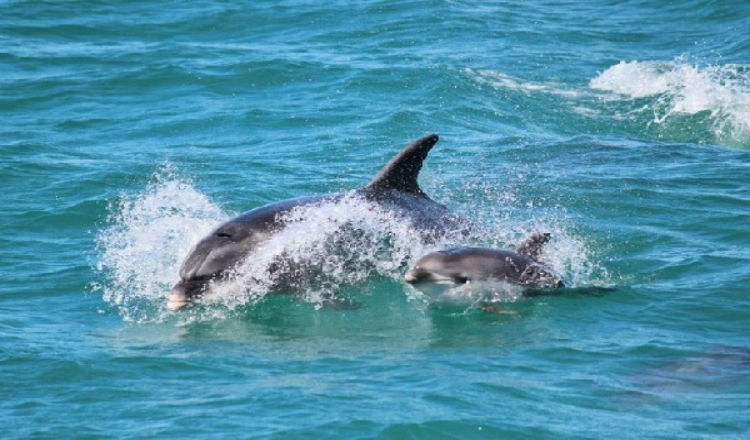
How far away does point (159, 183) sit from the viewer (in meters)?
21.5

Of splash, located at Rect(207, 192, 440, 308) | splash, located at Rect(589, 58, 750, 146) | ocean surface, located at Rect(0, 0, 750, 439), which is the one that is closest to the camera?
ocean surface, located at Rect(0, 0, 750, 439)

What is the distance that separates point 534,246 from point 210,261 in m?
3.64

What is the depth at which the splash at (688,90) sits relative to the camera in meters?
26.1

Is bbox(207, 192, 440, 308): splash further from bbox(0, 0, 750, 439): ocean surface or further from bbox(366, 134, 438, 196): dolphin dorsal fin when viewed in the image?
bbox(366, 134, 438, 196): dolphin dorsal fin

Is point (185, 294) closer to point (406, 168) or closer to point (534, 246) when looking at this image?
point (406, 168)

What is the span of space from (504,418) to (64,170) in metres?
12.7

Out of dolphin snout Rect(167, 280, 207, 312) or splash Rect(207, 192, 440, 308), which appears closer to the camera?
dolphin snout Rect(167, 280, 207, 312)

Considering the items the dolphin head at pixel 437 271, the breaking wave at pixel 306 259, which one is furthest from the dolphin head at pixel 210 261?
the dolphin head at pixel 437 271

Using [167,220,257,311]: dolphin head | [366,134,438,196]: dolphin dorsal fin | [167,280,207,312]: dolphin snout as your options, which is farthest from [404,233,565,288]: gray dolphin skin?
[167,280,207,312]: dolphin snout

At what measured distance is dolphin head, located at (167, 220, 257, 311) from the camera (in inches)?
572

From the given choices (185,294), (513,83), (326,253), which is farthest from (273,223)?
(513,83)

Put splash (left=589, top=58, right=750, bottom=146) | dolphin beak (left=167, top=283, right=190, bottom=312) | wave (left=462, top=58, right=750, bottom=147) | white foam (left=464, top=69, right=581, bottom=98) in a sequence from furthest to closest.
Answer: white foam (left=464, top=69, right=581, bottom=98) → splash (left=589, top=58, right=750, bottom=146) → wave (left=462, top=58, right=750, bottom=147) → dolphin beak (left=167, top=283, right=190, bottom=312)

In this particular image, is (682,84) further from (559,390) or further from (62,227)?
(559,390)

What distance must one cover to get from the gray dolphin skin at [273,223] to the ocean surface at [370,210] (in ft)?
0.70
